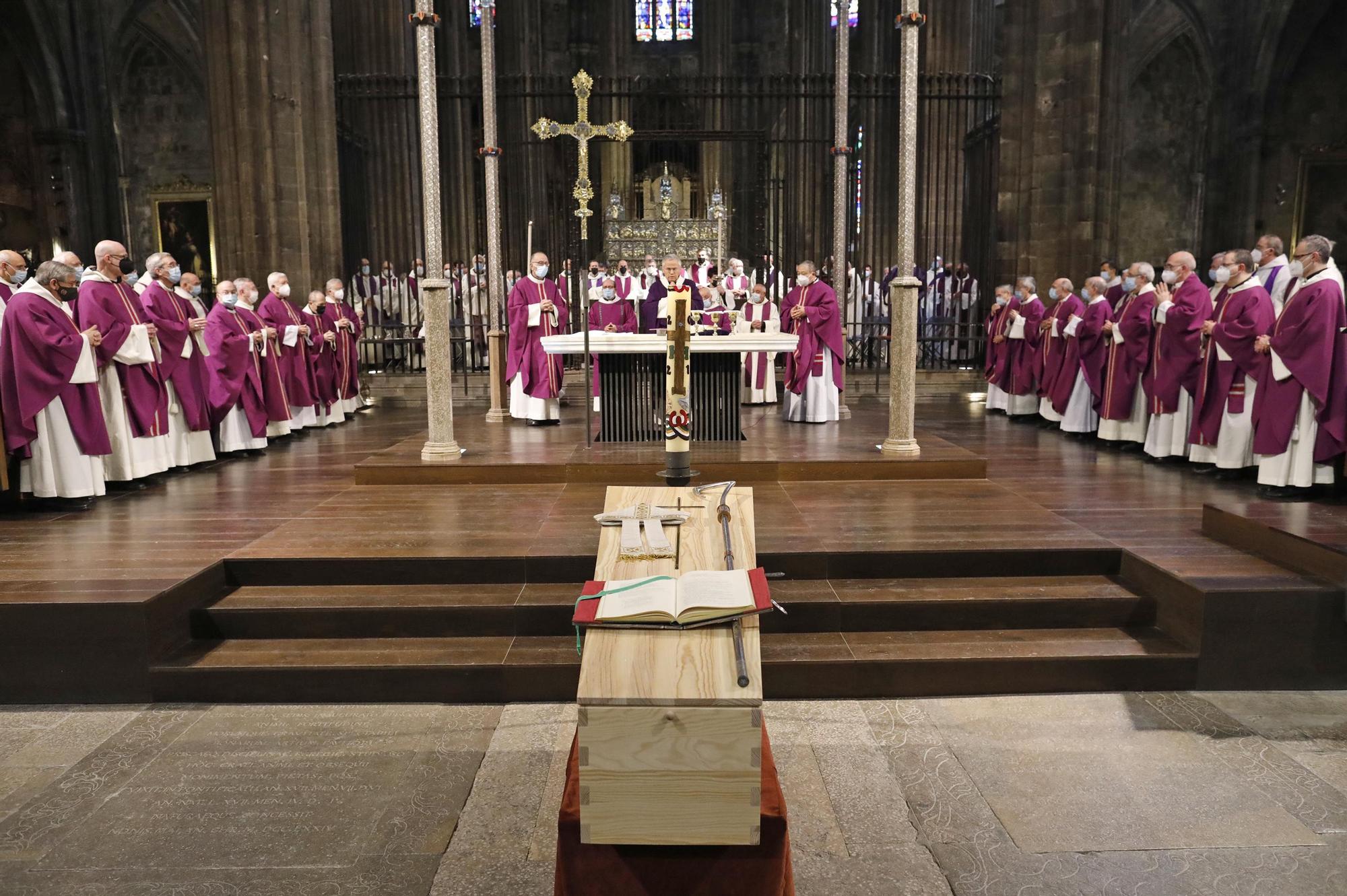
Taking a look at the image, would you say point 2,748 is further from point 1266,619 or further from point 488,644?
point 1266,619

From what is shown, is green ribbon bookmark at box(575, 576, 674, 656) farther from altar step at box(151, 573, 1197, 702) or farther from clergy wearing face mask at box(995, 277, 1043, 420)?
clergy wearing face mask at box(995, 277, 1043, 420)

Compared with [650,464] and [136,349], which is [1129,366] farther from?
[136,349]

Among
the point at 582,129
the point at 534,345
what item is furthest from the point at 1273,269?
the point at 582,129

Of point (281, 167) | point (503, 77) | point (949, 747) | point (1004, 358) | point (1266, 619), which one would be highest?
point (503, 77)

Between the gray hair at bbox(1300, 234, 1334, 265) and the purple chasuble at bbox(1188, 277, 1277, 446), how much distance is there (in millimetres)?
593

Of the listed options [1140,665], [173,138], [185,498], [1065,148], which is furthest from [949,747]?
[173,138]

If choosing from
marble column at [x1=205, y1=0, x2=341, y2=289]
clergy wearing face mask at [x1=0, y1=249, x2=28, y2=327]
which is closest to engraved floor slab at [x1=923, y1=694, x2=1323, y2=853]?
clergy wearing face mask at [x1=0, y1=249, x2=28, y2=327]

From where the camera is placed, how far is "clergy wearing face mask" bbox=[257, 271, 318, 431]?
32.4 ft

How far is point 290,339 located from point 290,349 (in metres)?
0.20

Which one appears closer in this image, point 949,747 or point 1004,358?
point 949,747

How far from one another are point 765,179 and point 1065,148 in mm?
4442

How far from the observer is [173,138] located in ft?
66.0

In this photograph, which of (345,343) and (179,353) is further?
(345,343)

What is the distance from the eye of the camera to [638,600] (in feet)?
7.61
